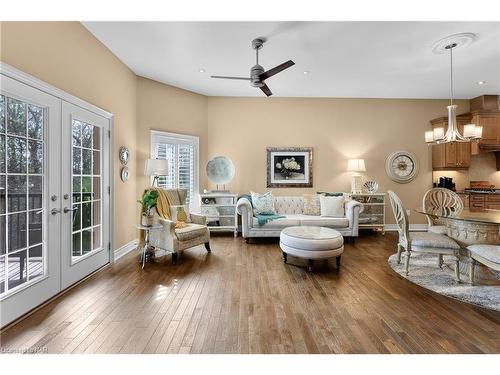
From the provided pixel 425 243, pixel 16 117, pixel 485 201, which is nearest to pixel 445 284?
pixel 425 243

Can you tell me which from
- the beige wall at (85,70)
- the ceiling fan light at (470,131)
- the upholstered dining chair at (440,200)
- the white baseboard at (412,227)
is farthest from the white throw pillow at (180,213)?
the white baseboard at (412,227)

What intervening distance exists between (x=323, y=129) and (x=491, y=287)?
404 cm

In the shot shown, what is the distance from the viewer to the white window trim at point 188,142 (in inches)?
189

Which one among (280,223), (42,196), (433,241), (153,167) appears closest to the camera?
(42,196)

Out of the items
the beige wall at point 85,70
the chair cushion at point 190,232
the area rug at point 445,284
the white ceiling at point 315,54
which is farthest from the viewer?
the chair cushion at point 190,232

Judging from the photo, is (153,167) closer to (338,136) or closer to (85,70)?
(85,70)

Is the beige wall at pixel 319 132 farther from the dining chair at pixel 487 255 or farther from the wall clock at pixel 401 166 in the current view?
the dining chair at pixel 487 255

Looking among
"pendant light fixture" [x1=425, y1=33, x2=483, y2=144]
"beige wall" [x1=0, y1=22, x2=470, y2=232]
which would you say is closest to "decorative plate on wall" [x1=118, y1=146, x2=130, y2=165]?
"beige wall" [x1=0, y1=22, x2=470, y2=232]

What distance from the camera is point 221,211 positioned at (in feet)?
17.2

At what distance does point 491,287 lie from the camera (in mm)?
2711

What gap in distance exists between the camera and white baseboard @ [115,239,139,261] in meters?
3.81

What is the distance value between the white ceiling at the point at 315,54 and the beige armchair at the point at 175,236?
2173mm

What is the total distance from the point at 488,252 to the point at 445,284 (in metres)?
0.60
